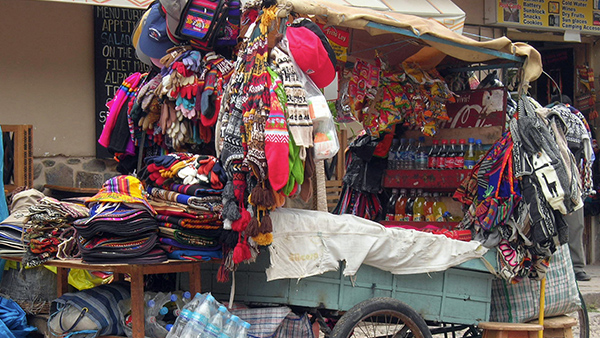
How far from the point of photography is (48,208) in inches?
157

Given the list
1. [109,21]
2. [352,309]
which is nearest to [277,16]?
[352,309]

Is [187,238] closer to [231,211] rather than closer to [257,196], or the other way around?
[231,211]

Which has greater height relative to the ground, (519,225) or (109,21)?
(109,21)

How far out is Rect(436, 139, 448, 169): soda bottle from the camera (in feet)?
17.7

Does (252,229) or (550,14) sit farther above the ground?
(550,14)

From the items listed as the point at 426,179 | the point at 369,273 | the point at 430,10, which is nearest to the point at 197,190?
the point at 369,273

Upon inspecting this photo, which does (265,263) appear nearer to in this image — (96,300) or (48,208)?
(96,300)

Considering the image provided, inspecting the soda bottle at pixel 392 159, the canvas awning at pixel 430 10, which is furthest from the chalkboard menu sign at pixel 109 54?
the soda bottle at pixel 392 159

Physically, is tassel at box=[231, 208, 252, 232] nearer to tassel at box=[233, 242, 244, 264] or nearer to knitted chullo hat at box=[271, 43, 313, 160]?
tassel at box=[233, 242, 244, 264]

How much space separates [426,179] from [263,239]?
2.34 metres

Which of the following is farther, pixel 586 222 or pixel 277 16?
pixel 586 222

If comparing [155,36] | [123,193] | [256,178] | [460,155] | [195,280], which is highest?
[155,36]

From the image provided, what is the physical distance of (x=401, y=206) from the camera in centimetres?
A: 570

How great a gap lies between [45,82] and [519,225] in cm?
467
